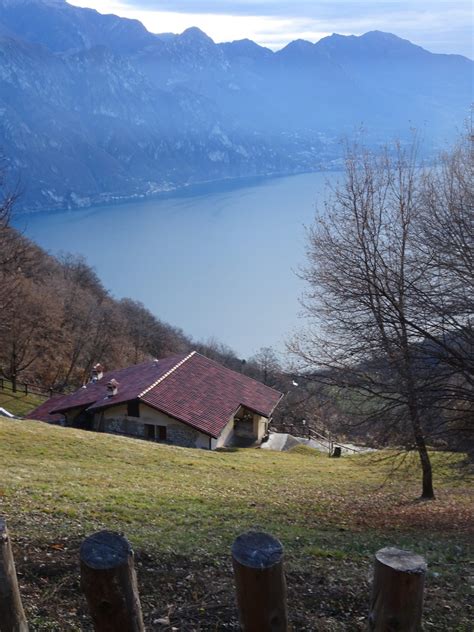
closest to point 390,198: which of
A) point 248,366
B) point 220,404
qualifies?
point 220,404

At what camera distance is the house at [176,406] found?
108ft

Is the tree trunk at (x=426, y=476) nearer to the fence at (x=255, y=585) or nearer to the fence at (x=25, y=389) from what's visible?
the fence at (x=255, y=585)

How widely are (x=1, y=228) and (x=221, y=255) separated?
88966 mm

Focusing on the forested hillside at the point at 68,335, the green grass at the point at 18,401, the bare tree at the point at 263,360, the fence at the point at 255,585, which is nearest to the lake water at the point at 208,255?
the bare tree at the point at 263,360

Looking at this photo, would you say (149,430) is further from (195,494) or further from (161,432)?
(195,494)

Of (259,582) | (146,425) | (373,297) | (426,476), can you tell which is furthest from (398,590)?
(146,425)

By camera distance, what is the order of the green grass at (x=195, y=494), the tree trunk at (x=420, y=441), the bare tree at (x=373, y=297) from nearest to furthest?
the green grass at (x=195, y=494) → the tree trunk at (x=420, y=441) → the bare tree at (x=373, y=297)

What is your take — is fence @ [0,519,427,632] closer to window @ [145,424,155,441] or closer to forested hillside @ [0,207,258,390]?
window @ [145,424,155,441]

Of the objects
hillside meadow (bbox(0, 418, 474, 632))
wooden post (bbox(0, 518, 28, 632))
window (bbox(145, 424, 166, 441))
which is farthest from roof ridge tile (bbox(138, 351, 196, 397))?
wooden post (bbox(0, 518, 28, 632))

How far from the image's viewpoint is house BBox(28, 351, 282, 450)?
32.9 meters

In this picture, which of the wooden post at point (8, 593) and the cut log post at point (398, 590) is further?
the wooden post at point (8, 593)

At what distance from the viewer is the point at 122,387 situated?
36.1 m

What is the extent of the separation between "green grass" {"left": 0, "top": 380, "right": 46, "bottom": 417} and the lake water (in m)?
16.1

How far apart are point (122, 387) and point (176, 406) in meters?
4.05
